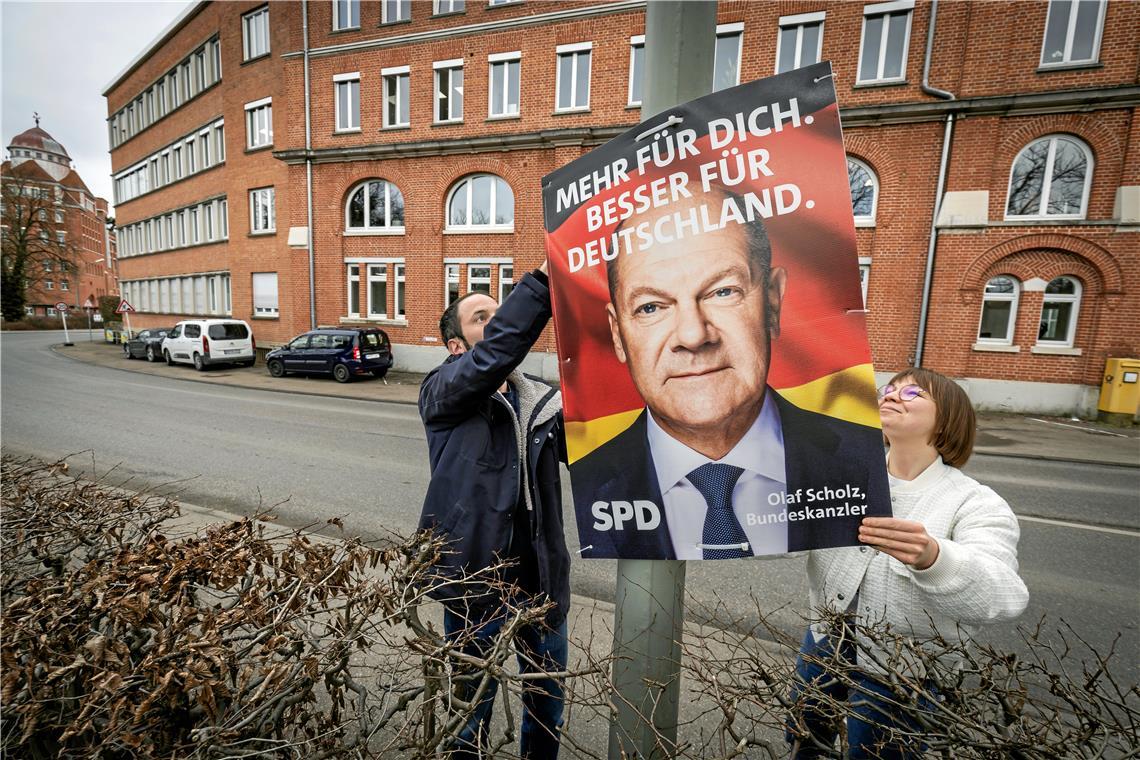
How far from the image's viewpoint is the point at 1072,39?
11430 mm

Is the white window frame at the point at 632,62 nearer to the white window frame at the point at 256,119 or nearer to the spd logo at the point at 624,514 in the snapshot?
the white window frame at the point at 256,119

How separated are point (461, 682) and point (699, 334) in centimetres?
111

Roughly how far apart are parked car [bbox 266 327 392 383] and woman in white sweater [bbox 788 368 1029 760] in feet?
51.4

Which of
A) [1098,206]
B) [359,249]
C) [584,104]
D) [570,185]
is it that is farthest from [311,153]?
[1098,206]

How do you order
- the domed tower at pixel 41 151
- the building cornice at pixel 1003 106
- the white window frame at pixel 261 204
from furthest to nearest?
the domed tower at pixel 41 151
the white window frame at pixel 261 204
the building cornice at pixel 1003 106

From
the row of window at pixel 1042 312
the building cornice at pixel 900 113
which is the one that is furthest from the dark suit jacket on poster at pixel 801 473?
the row of window at pixel 1042 312

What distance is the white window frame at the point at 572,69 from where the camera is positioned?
15.0 metres

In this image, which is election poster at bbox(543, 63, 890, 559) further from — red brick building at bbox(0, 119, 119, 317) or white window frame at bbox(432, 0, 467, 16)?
red brick building at bbox(0, 119, 119, 317)

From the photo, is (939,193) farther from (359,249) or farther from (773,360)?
(359,249)

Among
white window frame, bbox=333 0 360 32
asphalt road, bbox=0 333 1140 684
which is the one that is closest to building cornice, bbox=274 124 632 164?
white window frame, bbox=333 0 360 32

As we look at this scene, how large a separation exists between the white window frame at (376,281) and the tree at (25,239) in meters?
34.4

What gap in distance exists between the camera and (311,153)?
18.2 m

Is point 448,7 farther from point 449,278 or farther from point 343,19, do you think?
point 449,278

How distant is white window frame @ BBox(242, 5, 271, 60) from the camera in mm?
20223
